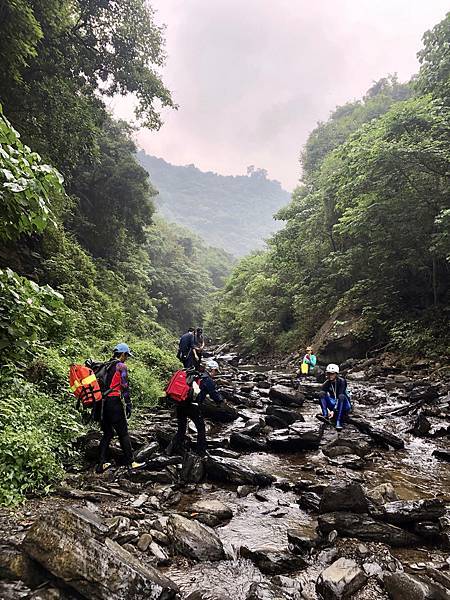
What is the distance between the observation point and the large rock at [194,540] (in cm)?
467

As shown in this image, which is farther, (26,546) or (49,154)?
(49,154)

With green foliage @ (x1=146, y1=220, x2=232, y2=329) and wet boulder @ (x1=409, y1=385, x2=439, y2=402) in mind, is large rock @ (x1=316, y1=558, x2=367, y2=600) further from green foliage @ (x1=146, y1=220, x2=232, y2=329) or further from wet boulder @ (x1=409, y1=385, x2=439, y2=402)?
green foliage @ (x1=146, y1=220, x2=232, y2=329)

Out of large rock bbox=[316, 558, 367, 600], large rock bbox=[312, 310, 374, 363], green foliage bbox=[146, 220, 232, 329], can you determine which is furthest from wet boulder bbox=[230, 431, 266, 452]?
green foliage bbox=[146, 220, 232, 329]

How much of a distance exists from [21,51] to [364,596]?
1686 centimetres

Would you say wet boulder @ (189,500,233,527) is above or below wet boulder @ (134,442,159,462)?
below

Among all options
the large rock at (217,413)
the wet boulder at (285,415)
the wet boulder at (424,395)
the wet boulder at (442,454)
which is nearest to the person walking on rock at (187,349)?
the large rock at (217,413)

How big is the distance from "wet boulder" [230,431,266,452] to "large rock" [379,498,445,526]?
406cm

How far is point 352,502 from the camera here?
18.4ft

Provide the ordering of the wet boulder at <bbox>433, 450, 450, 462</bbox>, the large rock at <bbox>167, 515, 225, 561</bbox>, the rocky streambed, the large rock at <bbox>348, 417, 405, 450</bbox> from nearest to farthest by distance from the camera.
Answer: the rocky streambed
the large rock at <bbox>167, 515, 225, 561</bbox>
the wet boulder at <bbox>433, 450, 450, 462</bbox>
the large rock at <bbox>348, 417, 405, 450</bbox>

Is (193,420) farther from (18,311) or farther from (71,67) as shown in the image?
(71,67)

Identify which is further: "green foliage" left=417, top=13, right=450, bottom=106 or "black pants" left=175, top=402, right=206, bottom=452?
"green foliage" left=417, top=13, right=450, bottom=106

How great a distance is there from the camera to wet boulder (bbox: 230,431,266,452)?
364 inches

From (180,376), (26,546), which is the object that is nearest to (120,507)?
(26,546)

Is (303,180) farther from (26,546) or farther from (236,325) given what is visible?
(26,546)
